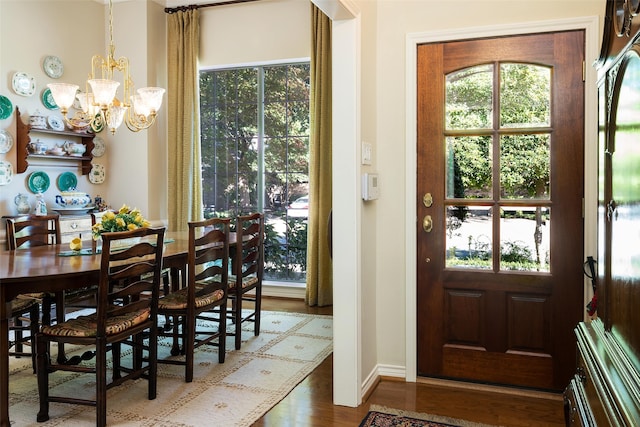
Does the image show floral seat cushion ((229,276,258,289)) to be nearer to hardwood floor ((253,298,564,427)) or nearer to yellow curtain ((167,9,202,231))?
hardwood floor ((253,298,564,427))

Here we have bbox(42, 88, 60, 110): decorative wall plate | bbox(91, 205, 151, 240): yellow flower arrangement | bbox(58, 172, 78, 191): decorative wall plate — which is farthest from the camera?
bbox(58, 172, 78, 191): decorative wall plate

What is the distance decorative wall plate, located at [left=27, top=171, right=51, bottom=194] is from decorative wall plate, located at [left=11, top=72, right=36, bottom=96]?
748 mm

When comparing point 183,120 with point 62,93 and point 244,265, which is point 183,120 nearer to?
point 62,93

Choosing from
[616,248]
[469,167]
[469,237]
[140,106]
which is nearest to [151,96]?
[140,106]

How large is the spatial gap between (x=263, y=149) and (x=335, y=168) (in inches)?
125

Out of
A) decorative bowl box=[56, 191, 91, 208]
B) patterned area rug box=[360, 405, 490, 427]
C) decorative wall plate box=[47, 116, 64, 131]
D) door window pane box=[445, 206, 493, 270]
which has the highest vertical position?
decorative wall plate box=[47, 116, 64, 131]

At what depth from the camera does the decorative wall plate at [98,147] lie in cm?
591

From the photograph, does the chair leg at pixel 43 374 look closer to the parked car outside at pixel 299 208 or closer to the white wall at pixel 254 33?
the parked car outside at pixel 299 208

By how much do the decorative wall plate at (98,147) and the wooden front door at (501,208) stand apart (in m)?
3.98

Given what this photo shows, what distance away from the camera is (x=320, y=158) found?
5555 millimetres

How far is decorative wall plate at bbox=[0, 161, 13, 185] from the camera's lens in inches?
189

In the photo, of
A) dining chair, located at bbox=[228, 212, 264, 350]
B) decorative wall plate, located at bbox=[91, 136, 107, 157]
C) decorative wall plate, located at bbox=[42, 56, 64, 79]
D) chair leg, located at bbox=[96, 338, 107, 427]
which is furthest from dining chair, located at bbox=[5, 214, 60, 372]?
decorative wall plate, located at bbox=[42, 56, 64, 79]

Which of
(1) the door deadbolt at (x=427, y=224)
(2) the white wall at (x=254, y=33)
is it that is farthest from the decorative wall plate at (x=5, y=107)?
(1) the door deadbolt at (x=427, y=224)

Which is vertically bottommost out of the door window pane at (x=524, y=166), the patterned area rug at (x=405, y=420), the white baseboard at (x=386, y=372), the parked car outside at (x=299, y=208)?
the patterned area rug at (x=405, y=420)
